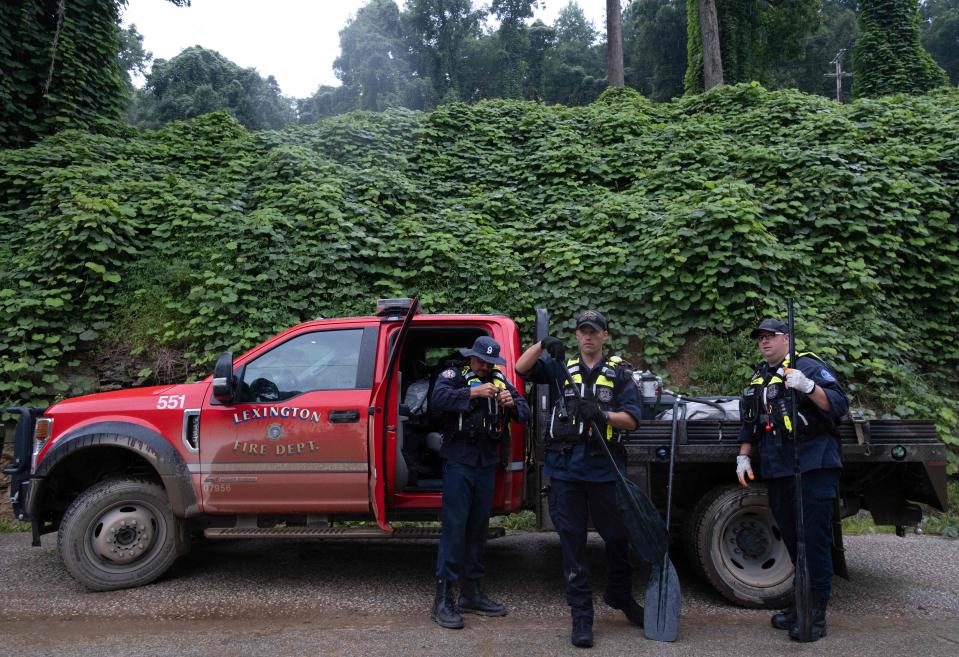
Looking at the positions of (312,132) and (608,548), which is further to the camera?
(312,132)

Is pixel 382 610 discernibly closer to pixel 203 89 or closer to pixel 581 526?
pixel 581 526

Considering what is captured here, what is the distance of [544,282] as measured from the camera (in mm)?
9016

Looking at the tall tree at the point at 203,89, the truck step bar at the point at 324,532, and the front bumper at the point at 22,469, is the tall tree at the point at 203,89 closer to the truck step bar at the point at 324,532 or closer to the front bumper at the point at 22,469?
the front bumper at the point at 22,469

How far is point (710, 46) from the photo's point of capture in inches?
714

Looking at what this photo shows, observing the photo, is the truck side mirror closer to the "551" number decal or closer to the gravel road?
the "551" number decal

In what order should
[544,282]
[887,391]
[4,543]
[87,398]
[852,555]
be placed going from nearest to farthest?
[87,398] < [852,555] < [4,543] < [887,391] < [544,282]

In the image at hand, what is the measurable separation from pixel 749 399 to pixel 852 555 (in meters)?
2.54

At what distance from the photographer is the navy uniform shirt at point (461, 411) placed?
13.9 feet

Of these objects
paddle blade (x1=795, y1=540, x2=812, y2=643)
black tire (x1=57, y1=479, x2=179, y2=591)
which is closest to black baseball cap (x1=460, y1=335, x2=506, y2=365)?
paddle blade (x1=795, y1=540, x2=812, y2=643)

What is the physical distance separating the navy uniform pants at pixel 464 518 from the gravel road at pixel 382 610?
0.35 meters

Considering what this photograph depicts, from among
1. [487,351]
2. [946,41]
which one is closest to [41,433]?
[487,351]

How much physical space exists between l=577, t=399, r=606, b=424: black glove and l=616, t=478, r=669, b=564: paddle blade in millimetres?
404

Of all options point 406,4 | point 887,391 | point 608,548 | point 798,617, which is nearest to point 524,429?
point 608,548

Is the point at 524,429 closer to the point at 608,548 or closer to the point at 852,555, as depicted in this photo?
the point at 608,548
